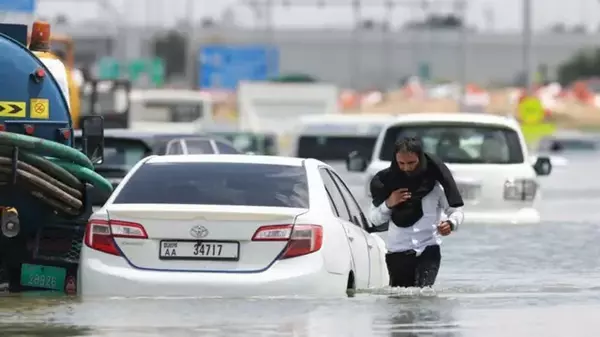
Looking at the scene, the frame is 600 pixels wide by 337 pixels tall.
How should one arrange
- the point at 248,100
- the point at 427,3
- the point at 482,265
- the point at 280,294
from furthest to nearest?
the point at 427,3
the point at 248,100
the point at 482,265
the point at 280,294

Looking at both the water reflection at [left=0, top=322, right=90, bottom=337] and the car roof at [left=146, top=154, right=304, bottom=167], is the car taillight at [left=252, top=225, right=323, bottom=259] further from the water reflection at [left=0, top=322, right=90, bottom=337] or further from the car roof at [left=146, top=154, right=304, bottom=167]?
the water reflection at [left=0, top=322, right=90, bottom=337]

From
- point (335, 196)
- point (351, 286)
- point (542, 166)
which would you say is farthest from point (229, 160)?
point (542, 166)

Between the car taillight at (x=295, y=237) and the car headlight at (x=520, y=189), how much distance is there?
965cm

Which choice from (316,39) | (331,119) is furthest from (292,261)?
(316,39)

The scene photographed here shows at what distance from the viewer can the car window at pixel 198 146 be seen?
23.9 metres

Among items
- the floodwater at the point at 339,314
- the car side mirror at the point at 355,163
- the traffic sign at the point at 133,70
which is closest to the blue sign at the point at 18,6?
the car side mirror at the point at 355,163

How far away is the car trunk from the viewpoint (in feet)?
41.9

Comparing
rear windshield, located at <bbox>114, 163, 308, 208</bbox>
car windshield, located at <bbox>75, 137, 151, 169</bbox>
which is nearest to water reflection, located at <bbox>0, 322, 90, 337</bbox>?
rear windshield, located at <bbox>114, 163, 308, 208</bbox>

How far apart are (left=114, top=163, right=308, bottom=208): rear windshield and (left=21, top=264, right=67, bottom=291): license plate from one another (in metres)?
1.33

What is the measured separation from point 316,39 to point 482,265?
164383 millimetres

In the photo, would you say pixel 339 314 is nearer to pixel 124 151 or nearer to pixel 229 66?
pixel 124 151

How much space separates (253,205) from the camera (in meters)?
13.0

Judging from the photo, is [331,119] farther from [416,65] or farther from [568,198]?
[416,65]

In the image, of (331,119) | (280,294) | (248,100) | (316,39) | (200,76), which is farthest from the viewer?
(316,39)
